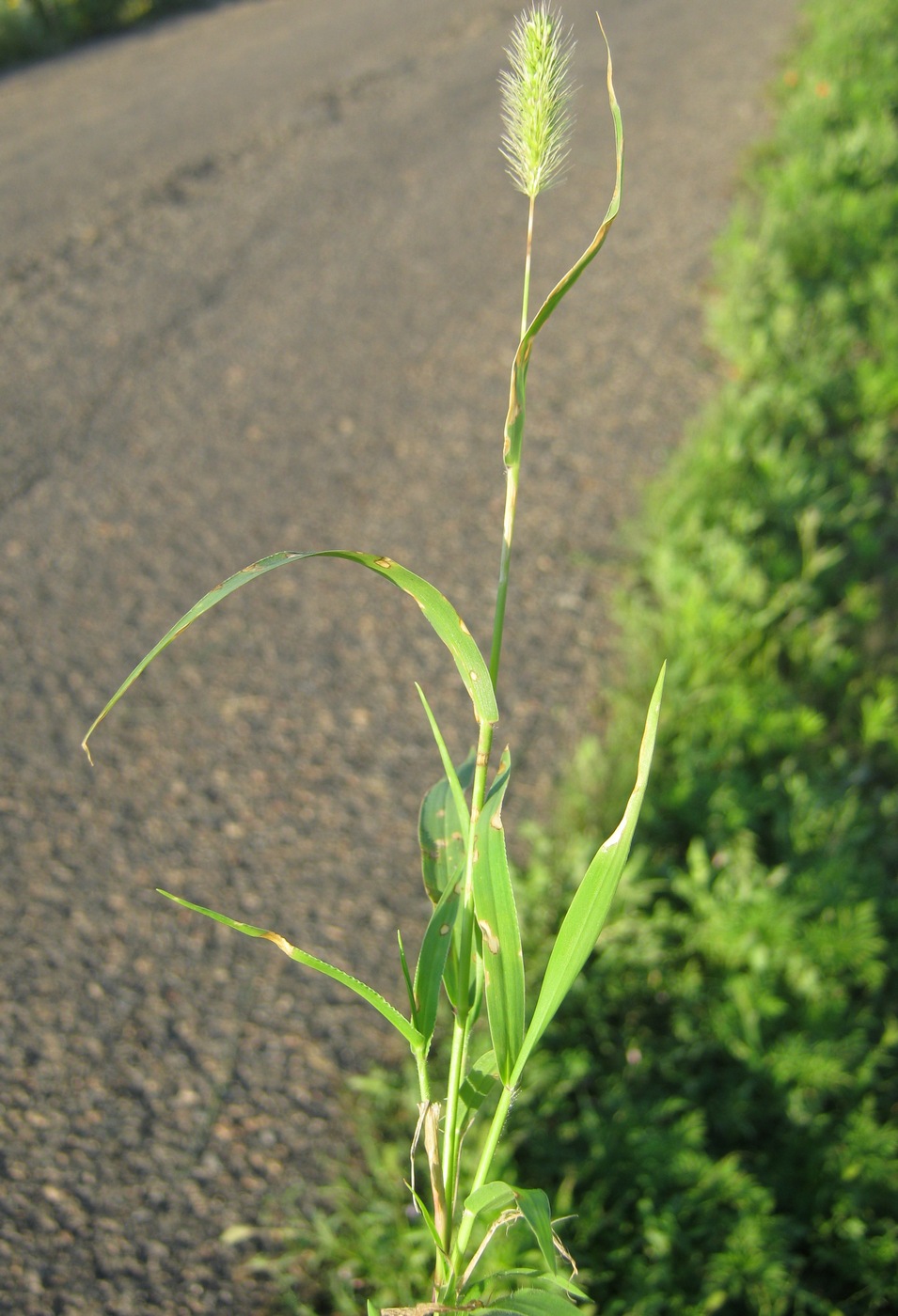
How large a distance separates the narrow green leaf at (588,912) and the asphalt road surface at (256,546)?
3.45ft

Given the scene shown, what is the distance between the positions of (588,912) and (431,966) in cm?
17

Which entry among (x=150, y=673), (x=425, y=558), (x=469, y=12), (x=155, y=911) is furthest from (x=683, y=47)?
(x=155, y=911)

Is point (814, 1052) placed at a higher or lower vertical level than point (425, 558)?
lower

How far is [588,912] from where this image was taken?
1.01m

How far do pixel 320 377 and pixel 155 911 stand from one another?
2690mm

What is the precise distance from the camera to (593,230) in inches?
218

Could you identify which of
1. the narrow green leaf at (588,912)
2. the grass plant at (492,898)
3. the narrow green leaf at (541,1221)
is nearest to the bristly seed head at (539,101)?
the grass plant at (492,898)

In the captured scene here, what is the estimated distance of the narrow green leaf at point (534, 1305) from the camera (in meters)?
1.05

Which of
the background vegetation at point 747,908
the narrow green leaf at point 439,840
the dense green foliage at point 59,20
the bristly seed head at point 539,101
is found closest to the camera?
the bristly seed head at point 539,101

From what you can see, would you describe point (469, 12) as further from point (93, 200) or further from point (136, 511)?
point (136, 511)

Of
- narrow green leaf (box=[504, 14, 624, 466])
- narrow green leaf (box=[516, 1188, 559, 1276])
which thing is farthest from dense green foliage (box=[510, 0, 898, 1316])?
narrow green leaf (box=[504, 14, 624, 466])

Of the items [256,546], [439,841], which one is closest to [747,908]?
[439,841]

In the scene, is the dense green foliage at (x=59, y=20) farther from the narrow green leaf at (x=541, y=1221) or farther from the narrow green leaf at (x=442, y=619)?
the narrow green leaf at (x=541, y=1221)

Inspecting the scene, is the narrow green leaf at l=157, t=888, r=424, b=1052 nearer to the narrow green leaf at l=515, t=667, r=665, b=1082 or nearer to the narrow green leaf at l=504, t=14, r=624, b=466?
the narrow green leaf at l=515, t=667, r=665, b=1082
